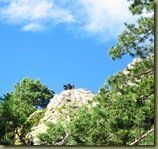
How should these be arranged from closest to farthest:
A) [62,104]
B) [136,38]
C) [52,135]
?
[136,38], [52,135], [62,104]

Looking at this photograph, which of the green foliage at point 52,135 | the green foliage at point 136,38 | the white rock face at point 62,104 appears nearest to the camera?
the green foliage at point 136,38

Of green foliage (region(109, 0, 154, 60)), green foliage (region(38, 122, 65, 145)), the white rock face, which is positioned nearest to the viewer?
green foliage (region(109, 0, 154, 60))

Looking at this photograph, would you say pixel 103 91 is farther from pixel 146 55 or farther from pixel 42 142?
pixel 42 142

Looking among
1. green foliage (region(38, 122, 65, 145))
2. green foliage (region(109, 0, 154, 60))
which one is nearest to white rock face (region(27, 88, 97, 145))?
green foliage (region(38, 122, 65, 145))

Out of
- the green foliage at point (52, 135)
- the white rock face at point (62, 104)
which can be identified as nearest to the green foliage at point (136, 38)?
the green foliage at point (52, 135)

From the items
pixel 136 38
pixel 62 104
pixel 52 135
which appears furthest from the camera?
pixel 62 104

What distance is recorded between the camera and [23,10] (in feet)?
11.7

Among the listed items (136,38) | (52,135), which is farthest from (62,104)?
(136,38)

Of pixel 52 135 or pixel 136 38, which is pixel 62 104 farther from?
pixel 136 38

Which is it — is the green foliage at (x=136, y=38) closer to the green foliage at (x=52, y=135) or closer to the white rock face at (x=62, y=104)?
the green foliage at (x=52, y=135)

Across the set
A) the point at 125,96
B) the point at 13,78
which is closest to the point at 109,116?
the point at 125,96

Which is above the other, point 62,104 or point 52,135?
point 62,104

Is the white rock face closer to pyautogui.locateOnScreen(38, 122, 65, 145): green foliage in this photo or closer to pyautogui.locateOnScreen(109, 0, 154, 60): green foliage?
pyautogui.locateOnScreen(38, 122, 65, 145): green foliage

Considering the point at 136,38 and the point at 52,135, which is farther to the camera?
the point at 52,135
